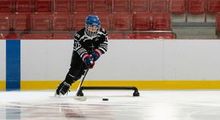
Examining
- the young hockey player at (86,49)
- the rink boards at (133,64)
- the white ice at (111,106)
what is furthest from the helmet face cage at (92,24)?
the rink boards at (133,64)

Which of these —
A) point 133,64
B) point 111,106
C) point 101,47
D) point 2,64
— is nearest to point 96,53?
point 101,47

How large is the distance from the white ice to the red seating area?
13.3ft

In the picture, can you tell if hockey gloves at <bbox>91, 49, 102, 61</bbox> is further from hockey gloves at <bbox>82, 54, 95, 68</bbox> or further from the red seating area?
the red seating area

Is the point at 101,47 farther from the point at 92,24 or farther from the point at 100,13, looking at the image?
the point at 100,13

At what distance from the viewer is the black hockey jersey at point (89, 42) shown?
6.65 meters

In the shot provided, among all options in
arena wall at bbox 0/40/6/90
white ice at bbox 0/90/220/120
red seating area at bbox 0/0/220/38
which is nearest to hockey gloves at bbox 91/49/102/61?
white ice at bbox 0/90/220/120

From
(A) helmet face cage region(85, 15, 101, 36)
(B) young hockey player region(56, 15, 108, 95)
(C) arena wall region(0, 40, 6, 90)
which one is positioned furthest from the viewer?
(C) arena wall region(0, 40, 6, 90)

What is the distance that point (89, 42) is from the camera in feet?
22.0

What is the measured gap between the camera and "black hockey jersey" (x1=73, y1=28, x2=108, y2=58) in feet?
21.8

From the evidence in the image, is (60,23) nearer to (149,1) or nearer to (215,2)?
(149,1)

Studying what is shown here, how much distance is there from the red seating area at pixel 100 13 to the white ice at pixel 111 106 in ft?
13.3

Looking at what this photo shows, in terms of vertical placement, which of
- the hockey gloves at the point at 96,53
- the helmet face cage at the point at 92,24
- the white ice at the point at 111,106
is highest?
the helmet face cage at the point at 92,24

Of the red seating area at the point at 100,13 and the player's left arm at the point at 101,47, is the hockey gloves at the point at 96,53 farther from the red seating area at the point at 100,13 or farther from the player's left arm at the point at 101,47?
the red seating area at the point at 100,13

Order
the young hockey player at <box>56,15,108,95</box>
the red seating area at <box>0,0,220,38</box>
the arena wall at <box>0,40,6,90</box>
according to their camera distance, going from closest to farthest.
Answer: the young hockey player at <box>56,15,108,95</box>, the arena wall at <box>0,40,6,90</box>, the red seating area at <box>0,0,220,38</box>
